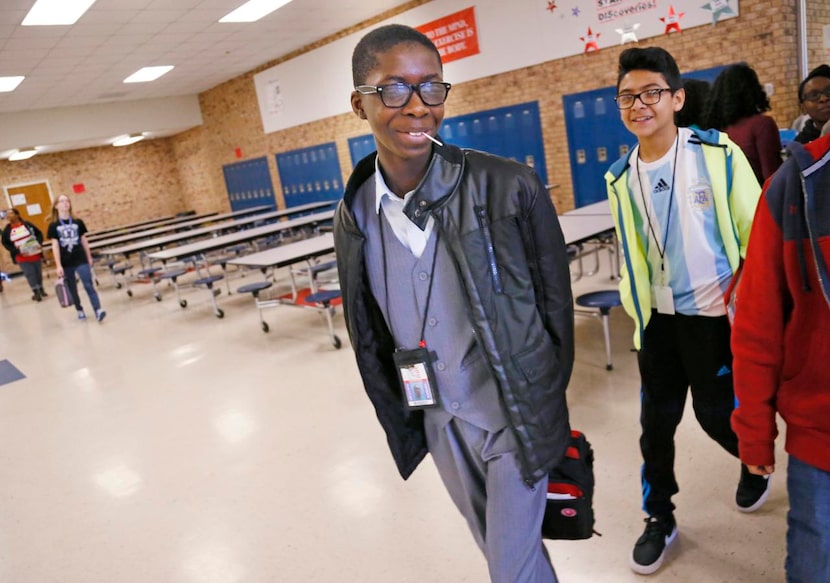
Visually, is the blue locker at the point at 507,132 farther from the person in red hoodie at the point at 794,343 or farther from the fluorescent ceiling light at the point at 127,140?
the fluorescent ceiling light at the point at 127,140

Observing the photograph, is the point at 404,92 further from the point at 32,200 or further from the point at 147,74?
the point at 32,200

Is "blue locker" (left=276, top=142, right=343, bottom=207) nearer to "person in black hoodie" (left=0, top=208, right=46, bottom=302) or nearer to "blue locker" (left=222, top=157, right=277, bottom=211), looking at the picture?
"blue locker" (left=222, top=157, right=277, bottom=211)

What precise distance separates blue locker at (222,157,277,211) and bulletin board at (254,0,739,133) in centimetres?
332

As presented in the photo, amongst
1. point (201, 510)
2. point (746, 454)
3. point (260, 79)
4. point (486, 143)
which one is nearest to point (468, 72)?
point (486, 143)

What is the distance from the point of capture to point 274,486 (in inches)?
122

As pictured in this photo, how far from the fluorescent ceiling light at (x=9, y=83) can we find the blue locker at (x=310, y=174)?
5083 millimetres

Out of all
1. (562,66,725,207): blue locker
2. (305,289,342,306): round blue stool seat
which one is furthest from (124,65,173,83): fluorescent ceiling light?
(305,289,342,306): round blue stool seat

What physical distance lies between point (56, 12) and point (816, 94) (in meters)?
7.68

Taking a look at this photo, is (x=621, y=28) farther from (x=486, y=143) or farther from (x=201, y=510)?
(x=201, y=510)

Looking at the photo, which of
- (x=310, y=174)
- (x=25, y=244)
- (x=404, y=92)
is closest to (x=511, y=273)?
(x=404, y=92)

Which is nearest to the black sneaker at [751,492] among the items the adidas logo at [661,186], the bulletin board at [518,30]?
the adidas logo at [661,186]

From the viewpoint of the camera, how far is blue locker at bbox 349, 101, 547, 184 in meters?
8.88

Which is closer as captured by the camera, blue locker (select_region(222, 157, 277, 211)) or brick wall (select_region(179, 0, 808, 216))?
brick wall (select_region(179, 0, 808, 216))

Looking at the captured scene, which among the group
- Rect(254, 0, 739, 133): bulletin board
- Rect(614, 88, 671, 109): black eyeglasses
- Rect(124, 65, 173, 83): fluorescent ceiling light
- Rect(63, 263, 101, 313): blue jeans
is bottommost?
Rect(63, 263, 101, 313): blue jeans
